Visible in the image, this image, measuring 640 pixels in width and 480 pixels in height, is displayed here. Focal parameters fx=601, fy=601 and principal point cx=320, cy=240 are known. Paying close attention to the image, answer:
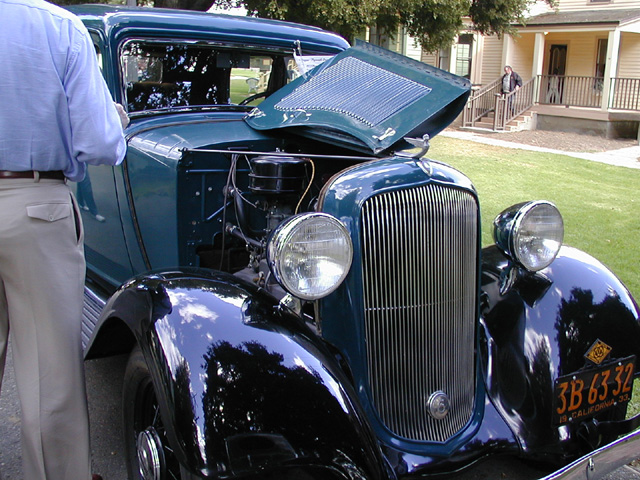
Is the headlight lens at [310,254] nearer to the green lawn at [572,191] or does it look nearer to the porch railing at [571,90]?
the green lawn at [572,191]

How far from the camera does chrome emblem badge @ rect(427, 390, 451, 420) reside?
2.25 m

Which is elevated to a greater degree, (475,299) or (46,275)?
(46,275)

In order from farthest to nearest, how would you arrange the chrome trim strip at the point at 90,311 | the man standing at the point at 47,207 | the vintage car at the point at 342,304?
the chrome trim strip at the point at 90,311, the man standing at the point at 47,207, the vintage car at the point at 342,304

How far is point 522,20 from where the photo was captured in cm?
1639

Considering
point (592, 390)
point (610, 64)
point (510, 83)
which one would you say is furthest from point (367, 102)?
point (610, 64)

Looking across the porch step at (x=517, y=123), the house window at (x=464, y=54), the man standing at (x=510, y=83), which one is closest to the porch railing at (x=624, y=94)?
the porch step at (x=517, y=123)

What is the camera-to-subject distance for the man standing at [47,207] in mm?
1979

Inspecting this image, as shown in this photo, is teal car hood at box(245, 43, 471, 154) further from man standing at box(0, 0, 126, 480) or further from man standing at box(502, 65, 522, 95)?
man standing at box(502, 65, 522, 95)

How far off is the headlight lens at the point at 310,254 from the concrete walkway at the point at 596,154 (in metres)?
12.2

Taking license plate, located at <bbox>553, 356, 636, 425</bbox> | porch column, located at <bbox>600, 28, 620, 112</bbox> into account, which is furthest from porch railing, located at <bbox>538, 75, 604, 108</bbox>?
license plate, located at <bbox>553, 356, 636, 425</bbox>

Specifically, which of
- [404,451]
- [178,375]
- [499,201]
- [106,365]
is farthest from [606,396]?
[499,201]

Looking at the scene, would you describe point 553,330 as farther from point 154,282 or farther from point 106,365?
point 106,365

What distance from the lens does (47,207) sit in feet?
6.74

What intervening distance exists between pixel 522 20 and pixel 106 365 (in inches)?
627
